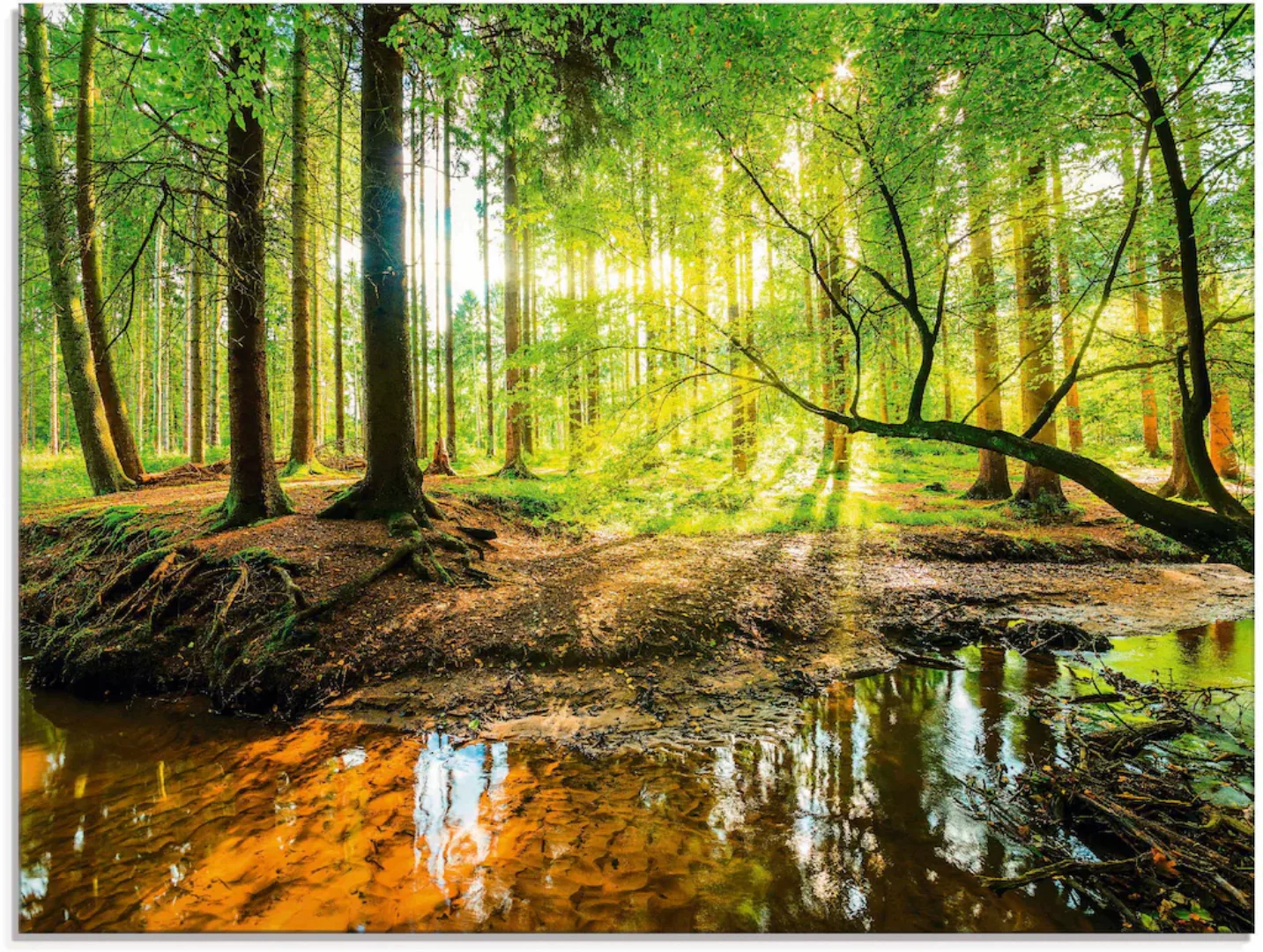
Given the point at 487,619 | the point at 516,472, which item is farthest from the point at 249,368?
the point at 516,472

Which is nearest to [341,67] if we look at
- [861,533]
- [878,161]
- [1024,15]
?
[878,161]

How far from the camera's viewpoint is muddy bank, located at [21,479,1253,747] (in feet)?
12.6

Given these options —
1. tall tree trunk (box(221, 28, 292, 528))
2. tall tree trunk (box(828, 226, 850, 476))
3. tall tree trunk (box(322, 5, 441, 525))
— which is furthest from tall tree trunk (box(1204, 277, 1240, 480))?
tall tree trunk (box(221, 28, 292, 528))

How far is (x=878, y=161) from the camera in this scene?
10.9ft

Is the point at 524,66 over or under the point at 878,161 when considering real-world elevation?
over

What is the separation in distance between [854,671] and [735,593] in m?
1.55

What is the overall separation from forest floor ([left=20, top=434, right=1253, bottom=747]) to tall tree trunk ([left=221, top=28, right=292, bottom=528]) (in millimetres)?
429

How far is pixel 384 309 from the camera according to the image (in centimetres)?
576

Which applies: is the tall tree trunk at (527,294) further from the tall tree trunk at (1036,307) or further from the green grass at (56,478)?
the tall tree trunk at (1036,307)

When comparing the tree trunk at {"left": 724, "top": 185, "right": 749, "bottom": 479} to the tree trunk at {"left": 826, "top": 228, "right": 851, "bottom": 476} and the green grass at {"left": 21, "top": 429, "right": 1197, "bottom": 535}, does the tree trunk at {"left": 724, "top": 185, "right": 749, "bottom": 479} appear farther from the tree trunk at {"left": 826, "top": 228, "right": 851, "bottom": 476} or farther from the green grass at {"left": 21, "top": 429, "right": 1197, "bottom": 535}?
the tree trunk at {"left": 826, "top": 228, "right": 851, "bottom": 476}

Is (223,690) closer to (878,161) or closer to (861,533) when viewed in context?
(878,161)

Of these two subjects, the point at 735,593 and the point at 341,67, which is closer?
the point at 341,67

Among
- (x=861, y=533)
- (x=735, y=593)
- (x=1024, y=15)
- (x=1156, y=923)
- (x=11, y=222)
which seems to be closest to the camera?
(x=1156, y=923)

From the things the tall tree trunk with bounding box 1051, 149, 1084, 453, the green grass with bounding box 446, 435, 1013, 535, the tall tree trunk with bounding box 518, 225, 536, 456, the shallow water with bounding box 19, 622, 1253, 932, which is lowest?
the shallow water with bounding box 19, 622, 1253, 932
